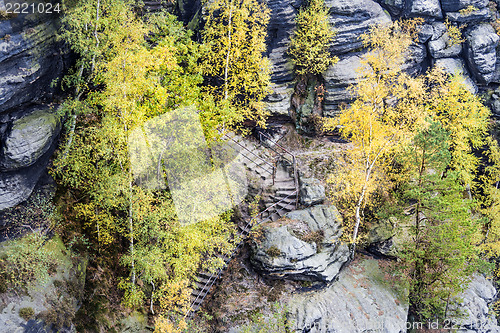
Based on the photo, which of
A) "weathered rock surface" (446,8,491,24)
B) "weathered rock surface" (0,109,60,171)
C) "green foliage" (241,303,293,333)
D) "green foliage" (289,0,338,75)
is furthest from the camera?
"weathered rock surface" (446,8,491,24)

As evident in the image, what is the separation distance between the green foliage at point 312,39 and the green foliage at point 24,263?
16720 millimetres

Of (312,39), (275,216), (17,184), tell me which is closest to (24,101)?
(17,184)

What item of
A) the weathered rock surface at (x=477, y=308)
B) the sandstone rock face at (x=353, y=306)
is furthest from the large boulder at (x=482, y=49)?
the sandstone rock face at (x=353, y=306)

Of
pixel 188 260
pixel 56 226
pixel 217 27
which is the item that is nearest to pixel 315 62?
pixel 217 27

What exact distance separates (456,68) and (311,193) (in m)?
14.6

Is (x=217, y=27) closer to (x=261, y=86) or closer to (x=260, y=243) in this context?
(x=261, y=86)

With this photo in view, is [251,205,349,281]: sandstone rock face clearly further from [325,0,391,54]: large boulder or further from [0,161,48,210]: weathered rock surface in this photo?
[325,0,391,54]: large boulder

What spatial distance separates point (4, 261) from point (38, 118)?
17.4 feet

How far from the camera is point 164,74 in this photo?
640 inches

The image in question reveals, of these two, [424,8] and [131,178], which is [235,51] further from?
[424,8]

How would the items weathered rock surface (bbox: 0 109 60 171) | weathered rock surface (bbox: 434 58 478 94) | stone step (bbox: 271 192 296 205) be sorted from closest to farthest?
weathered rock surface (bbox: 0 109 60 171)
stone step (bbox: 271 192 296 205)
weathered rock surface (bbox: 434 58 478 94)

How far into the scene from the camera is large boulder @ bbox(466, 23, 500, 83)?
2433 centimetres

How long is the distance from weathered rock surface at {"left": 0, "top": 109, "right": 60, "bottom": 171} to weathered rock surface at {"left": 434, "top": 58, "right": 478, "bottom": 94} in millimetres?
23421

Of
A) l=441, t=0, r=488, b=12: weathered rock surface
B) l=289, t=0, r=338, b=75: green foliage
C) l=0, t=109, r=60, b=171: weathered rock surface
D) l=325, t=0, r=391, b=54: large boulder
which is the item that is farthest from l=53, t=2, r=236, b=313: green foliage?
l=441, t=0, r=488, b=12: weathered rock surface
